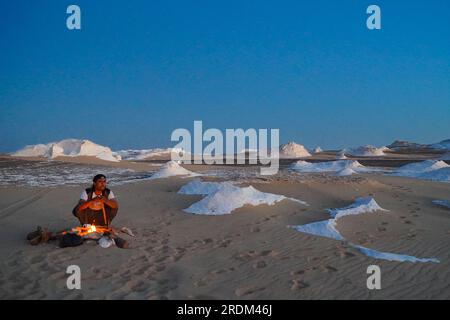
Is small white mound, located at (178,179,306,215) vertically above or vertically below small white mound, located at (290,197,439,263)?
above

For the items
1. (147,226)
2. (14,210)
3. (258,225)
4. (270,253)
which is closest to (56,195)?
(14,210)

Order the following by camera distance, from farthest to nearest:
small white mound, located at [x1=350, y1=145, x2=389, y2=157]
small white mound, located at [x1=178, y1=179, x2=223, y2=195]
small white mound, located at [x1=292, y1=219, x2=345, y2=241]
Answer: small white mound, located at [x1=350, y1=145, x2=389, y2=157] → small white mound, located at [x1=178, y1=179, x2=223, y2=195] → small white mound, located at [x1=292, y1=219, x2=345, y2=241]

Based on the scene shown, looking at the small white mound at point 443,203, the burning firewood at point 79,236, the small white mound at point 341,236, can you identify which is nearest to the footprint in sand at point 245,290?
the small white mound at point 341,236

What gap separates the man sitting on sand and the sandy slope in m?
0.49

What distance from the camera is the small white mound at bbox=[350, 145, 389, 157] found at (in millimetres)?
56031

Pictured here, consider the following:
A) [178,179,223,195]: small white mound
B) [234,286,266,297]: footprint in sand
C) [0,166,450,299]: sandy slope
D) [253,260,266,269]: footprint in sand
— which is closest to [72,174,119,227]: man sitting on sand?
[0,166,450,299]: sandy slope

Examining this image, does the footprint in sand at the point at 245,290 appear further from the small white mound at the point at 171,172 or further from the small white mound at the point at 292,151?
the small white mound at the point at 292,151

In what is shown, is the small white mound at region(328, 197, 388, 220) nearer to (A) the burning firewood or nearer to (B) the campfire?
(A) the burning firewood

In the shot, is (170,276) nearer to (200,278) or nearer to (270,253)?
(200,278)

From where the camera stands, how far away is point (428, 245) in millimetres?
7352
